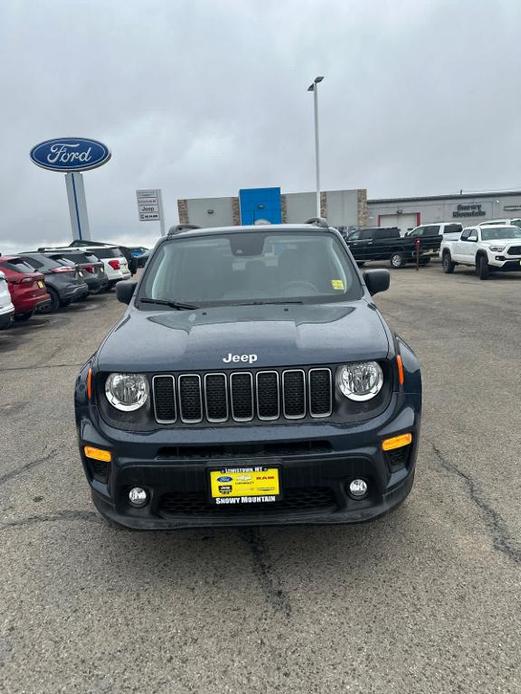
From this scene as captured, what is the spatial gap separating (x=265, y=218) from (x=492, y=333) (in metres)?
32.0

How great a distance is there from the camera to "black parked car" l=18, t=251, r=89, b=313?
44.6 ft

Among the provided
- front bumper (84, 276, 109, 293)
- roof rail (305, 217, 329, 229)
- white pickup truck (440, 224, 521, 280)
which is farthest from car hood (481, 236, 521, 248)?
roof rail (305, 217, 329, 229)

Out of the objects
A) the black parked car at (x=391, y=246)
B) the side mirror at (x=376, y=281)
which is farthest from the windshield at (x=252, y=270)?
the black parked car at (x=391, y=246)

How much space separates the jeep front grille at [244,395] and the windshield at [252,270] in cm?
108

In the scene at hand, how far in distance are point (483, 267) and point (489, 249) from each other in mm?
646

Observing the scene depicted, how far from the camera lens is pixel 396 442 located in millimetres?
2508

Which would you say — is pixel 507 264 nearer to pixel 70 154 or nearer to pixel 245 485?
pixel 245 485

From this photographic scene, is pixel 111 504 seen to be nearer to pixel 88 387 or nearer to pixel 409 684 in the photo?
pixel 88 387

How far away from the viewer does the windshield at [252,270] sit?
3.61 m

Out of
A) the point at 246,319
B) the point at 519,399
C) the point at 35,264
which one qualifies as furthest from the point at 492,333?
the point at 35,264

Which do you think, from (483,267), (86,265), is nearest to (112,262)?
(86,265)

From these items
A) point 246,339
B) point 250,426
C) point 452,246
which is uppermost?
point 246,339

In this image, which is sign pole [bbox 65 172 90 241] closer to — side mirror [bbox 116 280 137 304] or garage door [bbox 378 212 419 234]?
side mirror [bbox 116 280 137 304]

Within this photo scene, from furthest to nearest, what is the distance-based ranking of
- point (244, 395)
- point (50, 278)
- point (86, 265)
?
point (86, 265), point (50, 278), point (244, 395)
